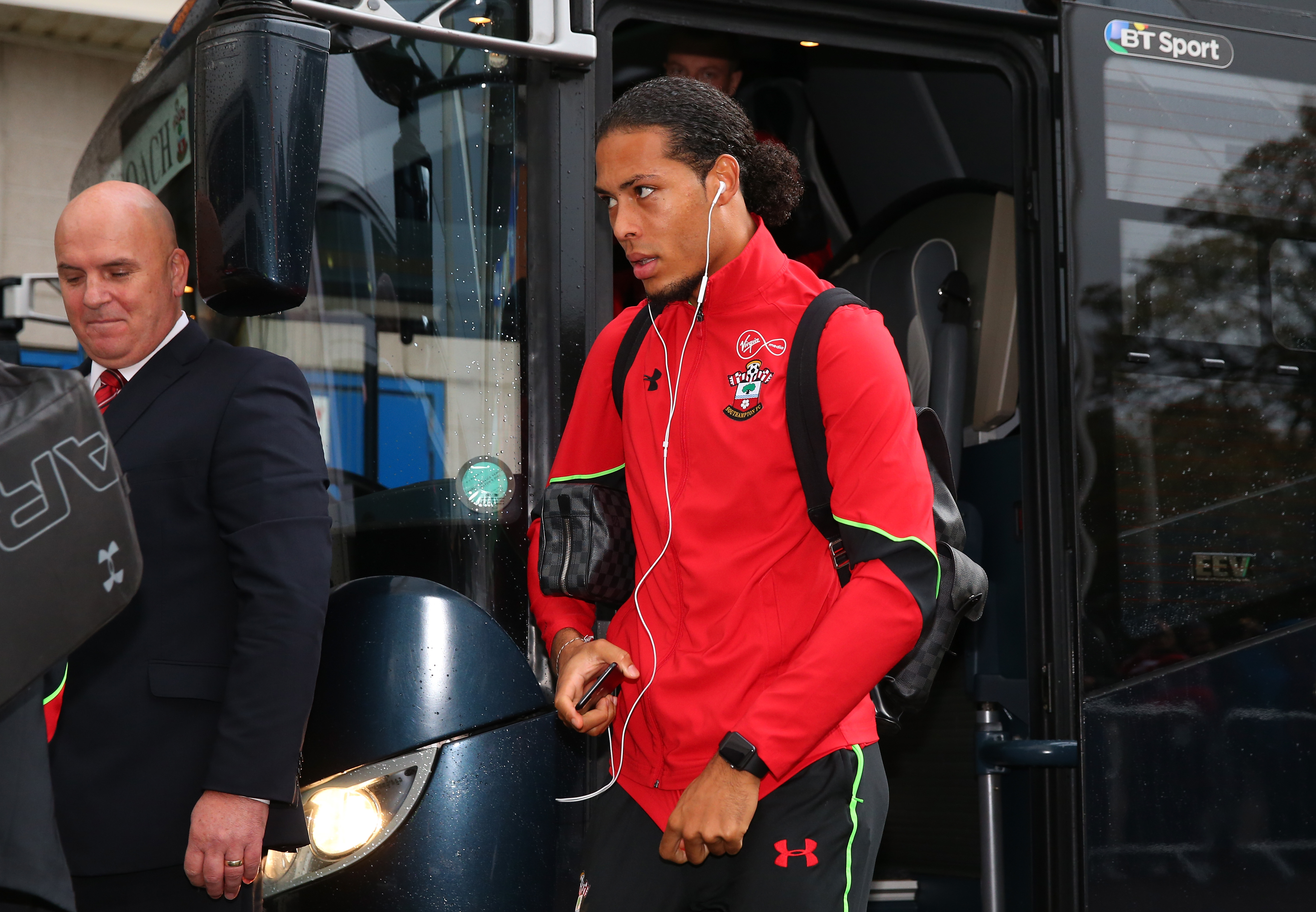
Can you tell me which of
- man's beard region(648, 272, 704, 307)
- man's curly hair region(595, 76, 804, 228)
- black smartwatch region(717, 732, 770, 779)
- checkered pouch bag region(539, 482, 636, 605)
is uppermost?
man's curly hair region(595, 76, 804, 228)

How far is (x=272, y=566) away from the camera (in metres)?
2.14

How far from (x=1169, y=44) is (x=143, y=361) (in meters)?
2.49

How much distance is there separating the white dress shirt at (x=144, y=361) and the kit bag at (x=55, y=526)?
0.98 meters

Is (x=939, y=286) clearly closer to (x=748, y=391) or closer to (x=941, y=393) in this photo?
(x=941, y=393)

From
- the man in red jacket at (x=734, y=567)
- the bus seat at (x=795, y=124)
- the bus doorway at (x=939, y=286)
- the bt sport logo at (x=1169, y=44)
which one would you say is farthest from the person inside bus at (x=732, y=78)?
the man in red jacket at (x=734, y=567)

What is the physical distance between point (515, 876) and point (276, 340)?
124 cm

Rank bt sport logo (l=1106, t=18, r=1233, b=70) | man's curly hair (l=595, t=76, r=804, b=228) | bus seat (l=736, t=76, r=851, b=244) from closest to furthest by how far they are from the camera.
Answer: man's curly hair (l=595, t=76, r=804, b=228)
bt sport logo (l=1106, t=18, r=1233, b=70)
bus seat (l=736, t=76, r=851, b=244)

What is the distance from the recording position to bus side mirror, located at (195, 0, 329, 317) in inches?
93.9

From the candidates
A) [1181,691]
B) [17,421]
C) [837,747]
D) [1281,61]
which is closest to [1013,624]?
[1181,691]

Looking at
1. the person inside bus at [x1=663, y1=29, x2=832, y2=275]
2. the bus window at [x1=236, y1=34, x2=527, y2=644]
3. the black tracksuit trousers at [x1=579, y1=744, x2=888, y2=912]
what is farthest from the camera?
the person inside bus at [x1=663, y1=29, x2=832, y2=275]

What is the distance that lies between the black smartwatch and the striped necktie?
3.94 feet

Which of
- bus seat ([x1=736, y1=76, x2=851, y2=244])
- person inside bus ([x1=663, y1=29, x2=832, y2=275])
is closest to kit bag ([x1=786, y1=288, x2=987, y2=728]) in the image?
person inside bus ([x1=663, y1=29, x2=832, y2=275])

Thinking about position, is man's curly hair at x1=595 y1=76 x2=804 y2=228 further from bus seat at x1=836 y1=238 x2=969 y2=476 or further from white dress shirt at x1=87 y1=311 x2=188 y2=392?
bus seat at x1=836 y1=238 x2=969 y2=476

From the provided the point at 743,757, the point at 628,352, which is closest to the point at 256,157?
the point at 628,352
